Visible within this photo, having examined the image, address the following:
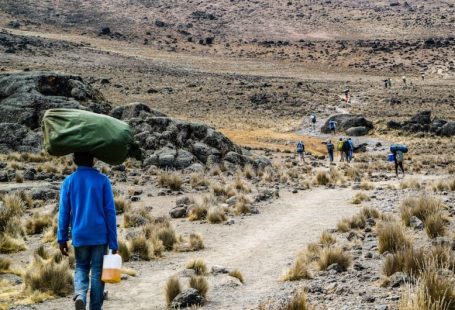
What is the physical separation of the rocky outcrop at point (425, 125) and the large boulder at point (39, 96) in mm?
34431

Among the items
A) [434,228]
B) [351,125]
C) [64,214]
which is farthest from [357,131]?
[64,214]

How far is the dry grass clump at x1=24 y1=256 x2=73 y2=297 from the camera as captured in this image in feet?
26.5

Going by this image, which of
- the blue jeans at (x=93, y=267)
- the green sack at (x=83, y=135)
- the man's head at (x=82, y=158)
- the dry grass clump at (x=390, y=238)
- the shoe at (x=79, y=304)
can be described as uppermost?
the green sack at (x=83, y=135)

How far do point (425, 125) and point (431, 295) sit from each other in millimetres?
50306

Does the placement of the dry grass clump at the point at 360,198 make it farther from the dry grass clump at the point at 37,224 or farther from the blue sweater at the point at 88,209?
the blue sweater at the point at 88,209

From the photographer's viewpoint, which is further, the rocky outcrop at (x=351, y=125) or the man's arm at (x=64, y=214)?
the rocky outcrop at (x=351, y=125)

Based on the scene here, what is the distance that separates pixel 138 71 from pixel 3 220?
2795 inches

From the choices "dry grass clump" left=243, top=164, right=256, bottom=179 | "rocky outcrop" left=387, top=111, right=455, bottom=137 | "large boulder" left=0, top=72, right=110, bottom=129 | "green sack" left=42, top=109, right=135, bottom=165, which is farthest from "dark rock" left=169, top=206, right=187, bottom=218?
"rocky outcrop" left=387, top=111, right=455, bottom=137

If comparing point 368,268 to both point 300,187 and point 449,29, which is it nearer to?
point 300,187

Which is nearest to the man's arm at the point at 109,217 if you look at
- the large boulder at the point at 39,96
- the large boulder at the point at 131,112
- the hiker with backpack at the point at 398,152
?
the hiker with backpack at the point at 398,152

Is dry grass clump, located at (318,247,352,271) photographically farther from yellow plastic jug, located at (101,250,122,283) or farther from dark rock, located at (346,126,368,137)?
dark rock, located at (346,126,368,137)

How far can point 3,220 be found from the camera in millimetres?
12852

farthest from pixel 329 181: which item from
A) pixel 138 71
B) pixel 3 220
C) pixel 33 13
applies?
pixel 33 13

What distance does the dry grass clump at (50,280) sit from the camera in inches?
318
